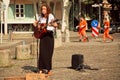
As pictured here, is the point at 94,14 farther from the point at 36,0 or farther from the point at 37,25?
the point at 37,25

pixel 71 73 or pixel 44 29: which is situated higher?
pixel 44 29

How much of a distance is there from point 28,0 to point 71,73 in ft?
147

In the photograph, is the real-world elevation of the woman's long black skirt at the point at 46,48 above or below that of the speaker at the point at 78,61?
above

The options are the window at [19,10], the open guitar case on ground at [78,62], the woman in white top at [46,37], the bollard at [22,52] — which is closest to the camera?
the woman in white top at [46,37]

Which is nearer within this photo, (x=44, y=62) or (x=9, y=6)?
(x=44, y=62)

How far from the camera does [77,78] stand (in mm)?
12500

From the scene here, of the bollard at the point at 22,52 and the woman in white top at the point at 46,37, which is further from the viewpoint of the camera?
the bollard at the point at 22,52

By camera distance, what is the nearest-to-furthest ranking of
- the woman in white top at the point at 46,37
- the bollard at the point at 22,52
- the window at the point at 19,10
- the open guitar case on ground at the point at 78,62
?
the woman in white top at the point at 46,37
the open guitar case on ground at the point at 78,62
the bollard at the point at 22,52
the window at the point at 19,10

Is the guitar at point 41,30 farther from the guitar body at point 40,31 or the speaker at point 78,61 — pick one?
Result: the speaker at point 78,61

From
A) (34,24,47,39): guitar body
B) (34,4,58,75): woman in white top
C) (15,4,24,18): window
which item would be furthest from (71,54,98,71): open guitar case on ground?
(15,4,24,18): window

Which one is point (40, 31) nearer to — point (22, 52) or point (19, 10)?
point (22, 52)

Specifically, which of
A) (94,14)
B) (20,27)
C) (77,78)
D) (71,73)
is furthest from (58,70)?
(94,14)

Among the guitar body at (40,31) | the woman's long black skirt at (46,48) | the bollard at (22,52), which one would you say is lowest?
the bollard at (22,52)

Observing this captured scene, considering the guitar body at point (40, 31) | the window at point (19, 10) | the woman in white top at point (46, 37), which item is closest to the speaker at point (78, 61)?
the woman in white top at point (46, 37)
